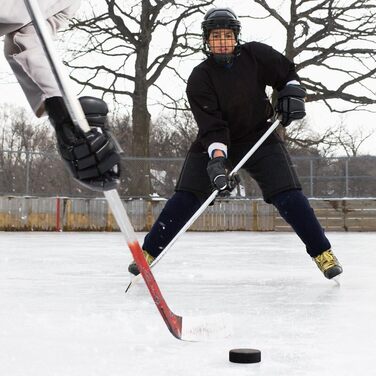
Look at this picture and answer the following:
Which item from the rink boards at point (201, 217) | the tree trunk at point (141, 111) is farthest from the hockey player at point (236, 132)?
the tree trunk at point (141, 111)

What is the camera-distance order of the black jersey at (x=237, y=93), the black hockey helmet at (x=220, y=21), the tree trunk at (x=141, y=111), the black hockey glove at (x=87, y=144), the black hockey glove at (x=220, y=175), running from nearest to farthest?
the black hockey glove at (x=87, y=144)
the black hockey glove at (x=220, y=175)
the black hockey helmet at (x=220, y=21)
the black jersey at (x=237, y=93)
the tree trunk at (x=141, y=111)

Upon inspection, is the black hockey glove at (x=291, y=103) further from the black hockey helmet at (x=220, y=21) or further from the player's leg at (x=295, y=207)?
the black hockey helmet at (x=220, y=21)

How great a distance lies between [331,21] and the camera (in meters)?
16.1

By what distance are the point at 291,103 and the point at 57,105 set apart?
260cm

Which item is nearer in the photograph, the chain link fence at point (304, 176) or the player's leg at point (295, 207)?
the player's leg at point (295, 207)

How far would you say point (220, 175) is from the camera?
370cm

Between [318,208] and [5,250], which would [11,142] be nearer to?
[318,208]

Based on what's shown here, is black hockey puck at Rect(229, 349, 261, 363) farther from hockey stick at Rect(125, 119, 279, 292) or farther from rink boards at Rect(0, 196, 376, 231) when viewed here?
rink boards at Rect(0, 196, 376, 231)

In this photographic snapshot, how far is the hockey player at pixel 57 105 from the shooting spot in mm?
1562

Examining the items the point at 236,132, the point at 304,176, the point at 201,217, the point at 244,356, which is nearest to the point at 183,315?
the point at 244,356

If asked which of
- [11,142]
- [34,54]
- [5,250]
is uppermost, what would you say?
[11,142]

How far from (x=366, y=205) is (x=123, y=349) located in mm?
11846

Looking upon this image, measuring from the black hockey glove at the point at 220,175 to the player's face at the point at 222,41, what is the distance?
577mm

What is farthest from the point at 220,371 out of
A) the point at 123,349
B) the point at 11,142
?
the point at 11,142
